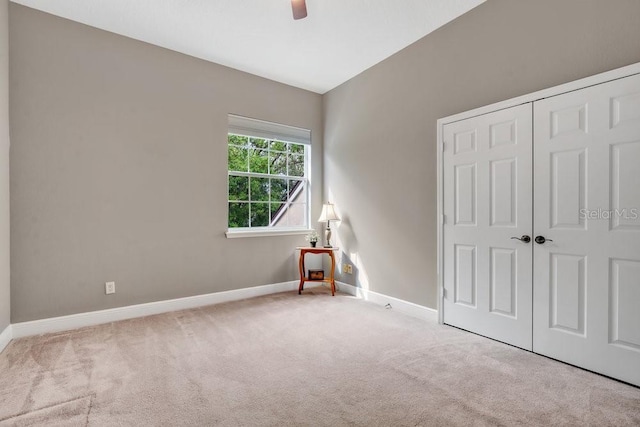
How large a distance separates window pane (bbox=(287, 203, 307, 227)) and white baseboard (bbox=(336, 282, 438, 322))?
3.57ft

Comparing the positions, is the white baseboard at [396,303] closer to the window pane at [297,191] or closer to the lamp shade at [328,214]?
the lamp shade at [328,214]

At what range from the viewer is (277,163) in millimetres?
4527

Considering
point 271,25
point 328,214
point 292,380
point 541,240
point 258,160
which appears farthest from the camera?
point 328,214

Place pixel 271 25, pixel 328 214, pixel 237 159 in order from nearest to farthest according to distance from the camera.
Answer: pixel 271 25, pixel 237 159, pixel 328 214

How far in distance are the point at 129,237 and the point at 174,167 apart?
35.2 inches

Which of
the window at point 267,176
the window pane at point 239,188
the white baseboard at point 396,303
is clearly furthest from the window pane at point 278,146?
the white baseboard at point 396,303

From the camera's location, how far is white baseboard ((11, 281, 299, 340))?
2.87 meters

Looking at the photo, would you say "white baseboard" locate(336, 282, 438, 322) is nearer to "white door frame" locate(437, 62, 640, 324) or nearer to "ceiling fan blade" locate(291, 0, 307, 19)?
"white door frame" locate(437, 62, 640, 324)

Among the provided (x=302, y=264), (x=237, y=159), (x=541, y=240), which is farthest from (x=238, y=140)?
(x=541, y=240)

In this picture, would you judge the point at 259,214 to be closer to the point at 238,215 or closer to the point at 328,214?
the point at 238,215

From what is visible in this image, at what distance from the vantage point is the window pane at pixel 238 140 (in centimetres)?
415

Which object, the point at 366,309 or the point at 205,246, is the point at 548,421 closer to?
the point at 366,309

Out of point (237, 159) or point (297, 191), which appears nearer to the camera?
point (237, 159)

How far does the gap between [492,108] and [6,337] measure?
457 cm
